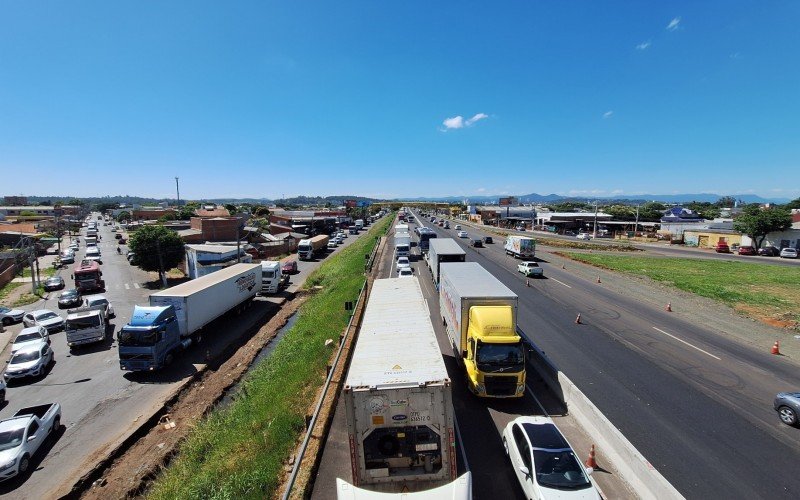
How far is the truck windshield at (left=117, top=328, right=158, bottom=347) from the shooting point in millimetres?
19275

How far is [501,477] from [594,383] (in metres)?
7.86

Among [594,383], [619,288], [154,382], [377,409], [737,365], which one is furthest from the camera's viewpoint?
[619,288]

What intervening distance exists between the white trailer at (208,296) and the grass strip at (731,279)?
3800 cm

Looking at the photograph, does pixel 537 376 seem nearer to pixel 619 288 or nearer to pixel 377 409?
pixel 377 409

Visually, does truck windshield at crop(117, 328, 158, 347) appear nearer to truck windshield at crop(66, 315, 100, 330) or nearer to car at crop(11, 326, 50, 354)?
truck windshield at crop(66, 315, 100, 330)

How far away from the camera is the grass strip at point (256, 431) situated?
1071cm

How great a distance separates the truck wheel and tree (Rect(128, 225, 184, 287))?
31270 millimetres

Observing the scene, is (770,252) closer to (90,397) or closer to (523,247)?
(523,247)

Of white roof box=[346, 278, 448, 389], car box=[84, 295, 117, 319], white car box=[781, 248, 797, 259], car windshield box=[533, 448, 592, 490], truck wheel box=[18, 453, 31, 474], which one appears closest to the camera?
car windshield box=[533, 448, 592, 490]

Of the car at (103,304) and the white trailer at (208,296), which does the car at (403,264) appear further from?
the car at (103,304)

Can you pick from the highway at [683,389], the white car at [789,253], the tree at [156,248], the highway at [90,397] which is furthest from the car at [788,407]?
the white car at [789,253]

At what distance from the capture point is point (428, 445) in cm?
886

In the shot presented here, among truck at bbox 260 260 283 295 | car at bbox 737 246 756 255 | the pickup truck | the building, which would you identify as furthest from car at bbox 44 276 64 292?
car at bbox 737 246 756 255

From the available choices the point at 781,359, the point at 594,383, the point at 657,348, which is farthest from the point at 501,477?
the point at 781,359
